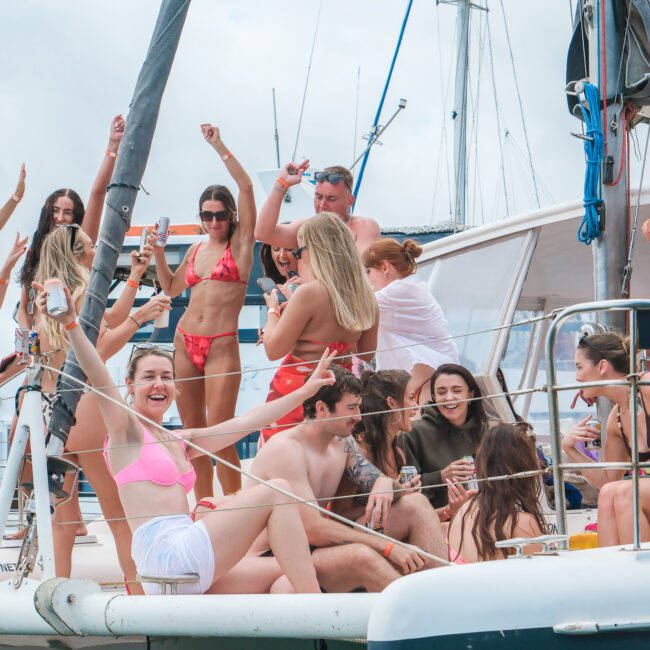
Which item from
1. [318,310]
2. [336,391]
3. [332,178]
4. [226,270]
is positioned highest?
[332,178]

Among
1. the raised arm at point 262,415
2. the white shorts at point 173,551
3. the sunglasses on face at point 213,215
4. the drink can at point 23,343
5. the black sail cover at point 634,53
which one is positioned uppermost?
the black sail cover at point 634,53

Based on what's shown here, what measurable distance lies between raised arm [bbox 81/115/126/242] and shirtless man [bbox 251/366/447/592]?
1.83m

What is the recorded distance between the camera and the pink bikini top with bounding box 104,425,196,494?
11.3ft

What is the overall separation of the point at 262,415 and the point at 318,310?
56 cm

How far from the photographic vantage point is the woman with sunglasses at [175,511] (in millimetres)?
3307

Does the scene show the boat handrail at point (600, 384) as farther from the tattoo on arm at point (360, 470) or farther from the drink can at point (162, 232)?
the drink can at point (162, 232)

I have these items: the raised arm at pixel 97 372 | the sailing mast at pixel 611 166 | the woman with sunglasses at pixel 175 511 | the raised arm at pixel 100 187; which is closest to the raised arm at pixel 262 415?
the woman with sunglasses at pixel 175 511

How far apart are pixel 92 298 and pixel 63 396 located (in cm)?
37

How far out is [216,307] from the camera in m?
4.85

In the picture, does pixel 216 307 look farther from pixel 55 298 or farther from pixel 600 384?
pixel 600 384

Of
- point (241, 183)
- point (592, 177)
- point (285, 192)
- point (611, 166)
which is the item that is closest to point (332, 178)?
point (285, 192)

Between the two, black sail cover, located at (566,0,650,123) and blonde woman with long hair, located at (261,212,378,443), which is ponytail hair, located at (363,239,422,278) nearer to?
blonde woman with long hair, located at (261,212,378,443)

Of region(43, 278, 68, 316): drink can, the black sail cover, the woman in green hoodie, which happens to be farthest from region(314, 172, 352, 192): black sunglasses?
region(43, 278, 68, 316): drink can

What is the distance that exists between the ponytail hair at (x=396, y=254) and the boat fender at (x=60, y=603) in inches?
87.0
